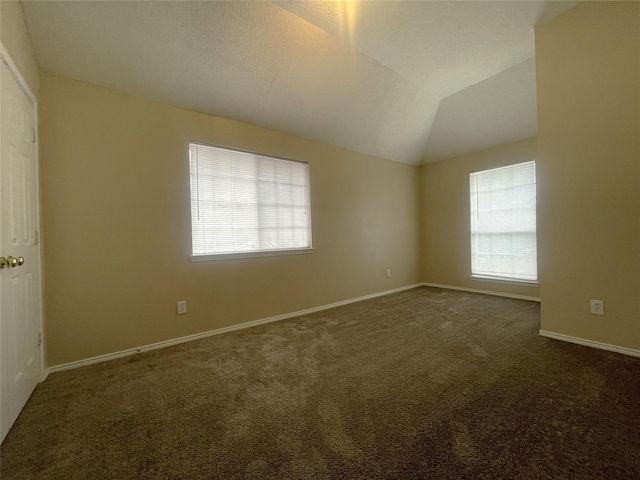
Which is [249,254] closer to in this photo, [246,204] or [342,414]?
[246,204]

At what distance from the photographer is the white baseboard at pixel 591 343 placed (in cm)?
204

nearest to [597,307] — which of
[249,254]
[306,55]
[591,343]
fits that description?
[591,343]

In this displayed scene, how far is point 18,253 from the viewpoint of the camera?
1601 mm

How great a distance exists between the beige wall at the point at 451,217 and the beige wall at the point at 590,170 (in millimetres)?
1773

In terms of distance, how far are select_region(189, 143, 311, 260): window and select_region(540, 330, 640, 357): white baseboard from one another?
2.70 metres

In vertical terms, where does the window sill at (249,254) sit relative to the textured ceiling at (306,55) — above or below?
below

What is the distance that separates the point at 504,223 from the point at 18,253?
5431 mm

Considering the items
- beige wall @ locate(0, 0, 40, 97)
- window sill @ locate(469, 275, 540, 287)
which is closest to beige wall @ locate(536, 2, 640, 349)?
window sill @ locate(469, 275, 540, 287)

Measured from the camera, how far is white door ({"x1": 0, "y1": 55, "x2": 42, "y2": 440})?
4.63 ft

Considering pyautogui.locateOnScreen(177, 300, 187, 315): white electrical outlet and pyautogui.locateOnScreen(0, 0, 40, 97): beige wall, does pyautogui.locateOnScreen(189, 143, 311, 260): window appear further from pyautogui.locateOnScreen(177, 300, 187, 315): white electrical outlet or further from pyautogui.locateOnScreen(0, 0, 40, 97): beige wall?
pyautogui.locateOnScreen(0, 0, 40, 97): beige wall

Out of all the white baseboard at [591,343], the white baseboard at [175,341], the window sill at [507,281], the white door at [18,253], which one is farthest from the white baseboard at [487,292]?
the white door at [18,253]

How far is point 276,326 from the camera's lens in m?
3.01

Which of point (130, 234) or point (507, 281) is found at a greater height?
point (130, 234)

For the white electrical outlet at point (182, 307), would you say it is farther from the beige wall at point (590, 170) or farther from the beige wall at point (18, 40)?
the beige wall at point (590, 170)
